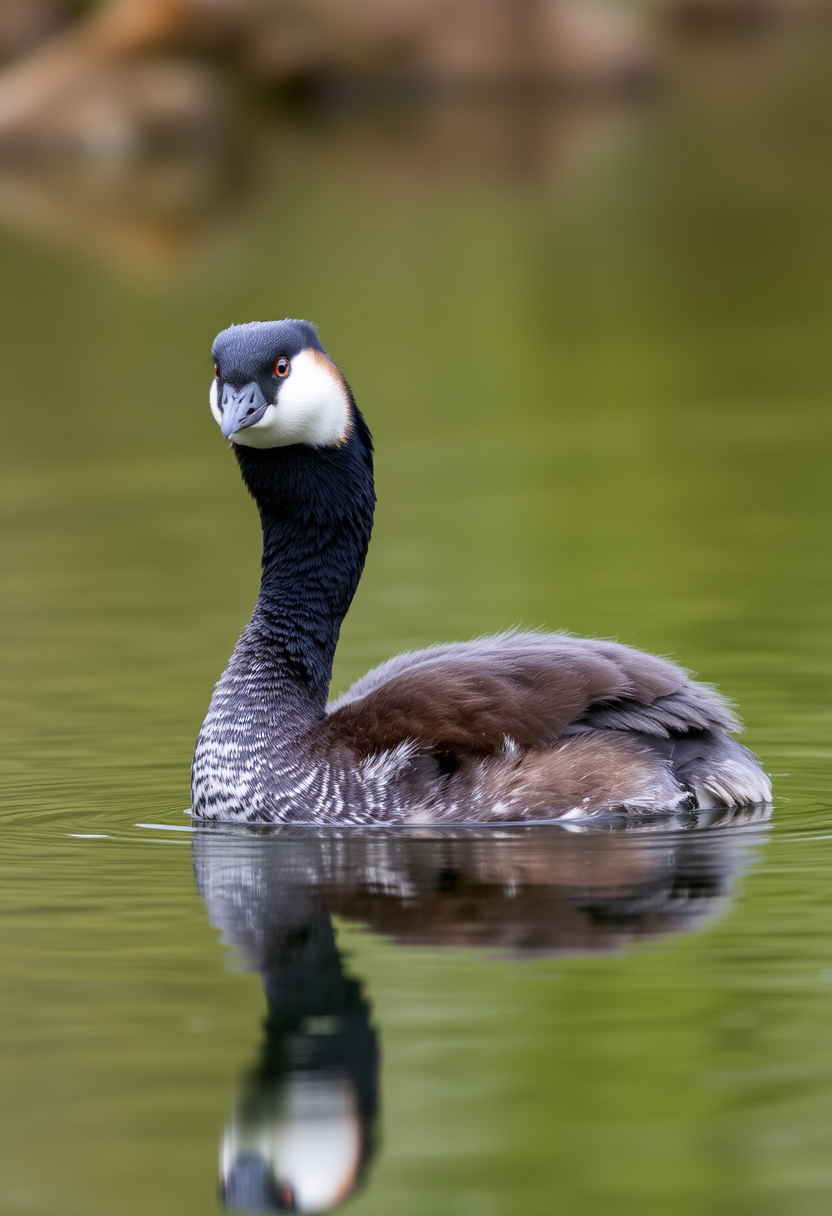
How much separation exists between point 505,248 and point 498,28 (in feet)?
71.6

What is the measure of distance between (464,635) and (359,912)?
4553mm

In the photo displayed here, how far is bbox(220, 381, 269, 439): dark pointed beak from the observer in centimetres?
925

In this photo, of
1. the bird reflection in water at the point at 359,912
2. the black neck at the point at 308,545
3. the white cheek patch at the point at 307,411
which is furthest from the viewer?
the black neck at the point at 308,545

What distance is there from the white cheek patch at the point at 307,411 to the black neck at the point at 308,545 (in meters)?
0.09

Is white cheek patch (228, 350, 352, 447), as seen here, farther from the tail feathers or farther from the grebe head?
the tail feathers

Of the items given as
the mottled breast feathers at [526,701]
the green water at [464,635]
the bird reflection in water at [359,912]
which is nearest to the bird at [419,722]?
the mottled breast feathers at [526,701]

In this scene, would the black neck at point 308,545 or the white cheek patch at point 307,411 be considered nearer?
the white cheek patch at point 307,411

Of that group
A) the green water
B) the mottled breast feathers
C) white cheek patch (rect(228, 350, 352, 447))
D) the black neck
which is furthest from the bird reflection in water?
white cheek patch (rect(228, 350, 352, 447))

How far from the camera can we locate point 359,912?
8.14 metres

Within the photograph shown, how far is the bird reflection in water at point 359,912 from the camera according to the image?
6.09 meters

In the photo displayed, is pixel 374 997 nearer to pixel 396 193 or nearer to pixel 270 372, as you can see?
pixel 270 372

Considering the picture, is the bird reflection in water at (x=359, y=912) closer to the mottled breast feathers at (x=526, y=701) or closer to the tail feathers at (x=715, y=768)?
the tail feathers at (x=715, y=768)

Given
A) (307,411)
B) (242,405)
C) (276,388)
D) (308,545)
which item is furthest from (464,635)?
(242,405)

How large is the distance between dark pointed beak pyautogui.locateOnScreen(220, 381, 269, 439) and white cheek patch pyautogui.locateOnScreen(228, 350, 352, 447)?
6 cm
